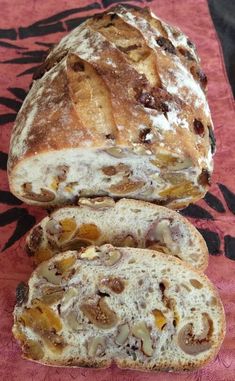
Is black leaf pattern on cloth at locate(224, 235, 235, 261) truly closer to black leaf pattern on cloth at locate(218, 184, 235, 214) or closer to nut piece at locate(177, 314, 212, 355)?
black leaf pattern on cloth at locate(218, 184, 235, 214)

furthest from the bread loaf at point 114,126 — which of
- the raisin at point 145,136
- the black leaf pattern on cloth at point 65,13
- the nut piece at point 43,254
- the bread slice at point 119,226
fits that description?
the black leaf pattern on cloth at point 65,13

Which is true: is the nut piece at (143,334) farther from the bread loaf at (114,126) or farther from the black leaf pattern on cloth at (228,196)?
the black leaf pattern on cloth at (228,196)

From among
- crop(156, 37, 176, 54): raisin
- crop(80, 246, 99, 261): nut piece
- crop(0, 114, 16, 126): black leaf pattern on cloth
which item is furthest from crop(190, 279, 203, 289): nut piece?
crop(0, 114, 16, 126): black leaf pattern on cloth

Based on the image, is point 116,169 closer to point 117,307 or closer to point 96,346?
point 117,307

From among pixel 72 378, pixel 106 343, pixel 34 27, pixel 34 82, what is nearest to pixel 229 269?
pixel 106 343

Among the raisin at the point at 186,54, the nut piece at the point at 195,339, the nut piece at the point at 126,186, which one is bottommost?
the nut piece at the point at 195,339

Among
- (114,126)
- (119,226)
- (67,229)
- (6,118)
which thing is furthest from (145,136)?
(6,118)

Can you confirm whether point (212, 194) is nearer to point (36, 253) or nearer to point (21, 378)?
point (36, 253)

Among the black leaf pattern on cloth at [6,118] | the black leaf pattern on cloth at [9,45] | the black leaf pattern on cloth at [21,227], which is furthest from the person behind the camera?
the black leaf pattern on cloth at [9,45]
